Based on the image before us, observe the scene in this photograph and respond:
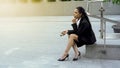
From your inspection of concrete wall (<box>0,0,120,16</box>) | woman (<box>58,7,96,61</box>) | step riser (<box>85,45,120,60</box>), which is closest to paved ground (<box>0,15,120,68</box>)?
step riser (<box>85,45,120,60</box>)

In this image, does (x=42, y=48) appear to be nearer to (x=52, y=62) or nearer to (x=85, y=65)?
(x=52, y=62)

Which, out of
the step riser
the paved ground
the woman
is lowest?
the paved ground

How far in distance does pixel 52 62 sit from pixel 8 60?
44.3 inches

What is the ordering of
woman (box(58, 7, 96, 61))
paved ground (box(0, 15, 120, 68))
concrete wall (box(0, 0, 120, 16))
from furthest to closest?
concrete wall (box(0, 0, 120, 16)) < woman (box(58, 7, 96, 61)) < paved ground (box(0, 15, 120, 68))

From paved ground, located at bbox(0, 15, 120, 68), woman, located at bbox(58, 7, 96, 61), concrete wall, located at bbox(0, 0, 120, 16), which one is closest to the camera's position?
paved ground, located at bbox(0, 15, 120, 68)

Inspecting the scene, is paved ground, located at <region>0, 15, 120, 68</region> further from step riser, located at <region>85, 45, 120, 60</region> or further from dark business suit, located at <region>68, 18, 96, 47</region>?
dark business suit, located at <region>68, 18, 96, 47</region>

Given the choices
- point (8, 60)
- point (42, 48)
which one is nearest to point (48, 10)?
point (42, 48)

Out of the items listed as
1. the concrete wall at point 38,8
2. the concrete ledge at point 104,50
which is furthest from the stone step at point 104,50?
the concrete wall at point 38,8

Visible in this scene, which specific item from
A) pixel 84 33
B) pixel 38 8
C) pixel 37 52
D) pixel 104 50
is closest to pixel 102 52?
pixel 104 50

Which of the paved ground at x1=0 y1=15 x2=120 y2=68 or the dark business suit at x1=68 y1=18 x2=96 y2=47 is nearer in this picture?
the paved ground at x1=0 y1=15 x2=120 y2=68

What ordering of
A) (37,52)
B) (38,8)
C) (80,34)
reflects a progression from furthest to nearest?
(38,8) → (37,52) → (80,34)

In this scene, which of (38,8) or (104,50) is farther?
(38,8)

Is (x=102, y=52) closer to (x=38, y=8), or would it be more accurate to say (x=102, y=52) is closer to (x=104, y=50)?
(x=104, y=50)

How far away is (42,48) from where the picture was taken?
877cm
